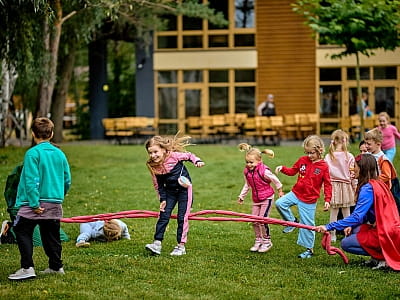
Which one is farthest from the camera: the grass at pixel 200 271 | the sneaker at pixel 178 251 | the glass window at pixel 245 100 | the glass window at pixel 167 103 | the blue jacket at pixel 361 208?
the glass window at pixel 167 103

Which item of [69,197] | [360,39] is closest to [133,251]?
[69,197]

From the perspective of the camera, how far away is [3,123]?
91.8ft

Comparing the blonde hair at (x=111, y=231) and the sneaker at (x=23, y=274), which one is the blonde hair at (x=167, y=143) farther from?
the sneaker at (x=23, y=274)

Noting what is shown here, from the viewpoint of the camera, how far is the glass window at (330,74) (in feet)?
115

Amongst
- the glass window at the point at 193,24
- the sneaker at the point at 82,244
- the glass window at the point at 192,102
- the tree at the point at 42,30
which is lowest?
the sneaker at the point at 82,244

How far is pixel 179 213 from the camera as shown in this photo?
30.5 feet

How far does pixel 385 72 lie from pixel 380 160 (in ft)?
85.7

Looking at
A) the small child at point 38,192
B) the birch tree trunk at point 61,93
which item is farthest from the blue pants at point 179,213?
the birch tree trunk at point 61,93

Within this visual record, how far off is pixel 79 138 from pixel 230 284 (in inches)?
1225

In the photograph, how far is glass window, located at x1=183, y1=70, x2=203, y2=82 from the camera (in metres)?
36.0

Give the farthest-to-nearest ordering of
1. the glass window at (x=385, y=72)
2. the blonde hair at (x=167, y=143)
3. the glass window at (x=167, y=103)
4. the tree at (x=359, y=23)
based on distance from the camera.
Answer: the glass window at (x=167, y=103) < the glass window at (x=385, y=72) < the tree at (x=359, y=23) < the blonde hair at (x=167, y=143)

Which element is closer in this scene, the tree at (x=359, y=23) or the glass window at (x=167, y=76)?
the tree at (x=359, y=23)

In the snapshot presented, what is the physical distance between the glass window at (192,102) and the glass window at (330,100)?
532cm

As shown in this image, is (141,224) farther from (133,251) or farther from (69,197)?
(69,197)
